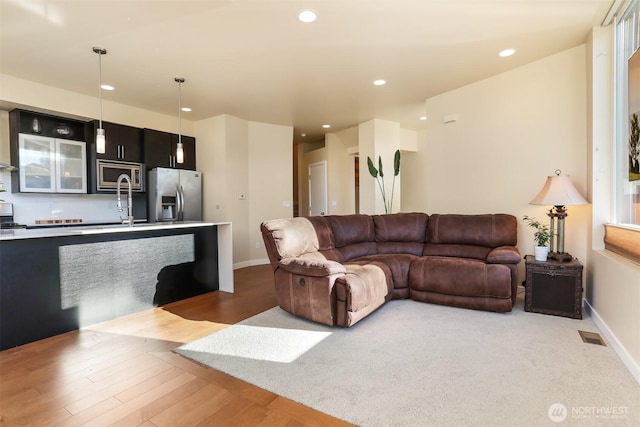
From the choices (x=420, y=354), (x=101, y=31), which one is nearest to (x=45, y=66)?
(x=101, y=31)

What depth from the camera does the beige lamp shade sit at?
286cm

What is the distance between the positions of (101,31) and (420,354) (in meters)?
3.70

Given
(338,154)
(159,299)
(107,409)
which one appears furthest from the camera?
(338,154)

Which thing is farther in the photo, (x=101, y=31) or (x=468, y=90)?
(x=468, y=90)

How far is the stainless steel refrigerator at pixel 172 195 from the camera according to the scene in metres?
4.72

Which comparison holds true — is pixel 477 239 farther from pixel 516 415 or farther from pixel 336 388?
pixel 336 388

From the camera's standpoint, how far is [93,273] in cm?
283

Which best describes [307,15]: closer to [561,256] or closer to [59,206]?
[561,256]

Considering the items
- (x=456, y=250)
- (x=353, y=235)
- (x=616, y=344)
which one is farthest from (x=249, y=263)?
(x=616, y=344)

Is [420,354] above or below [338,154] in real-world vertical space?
below

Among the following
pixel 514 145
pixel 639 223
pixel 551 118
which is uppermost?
pixel 551 118

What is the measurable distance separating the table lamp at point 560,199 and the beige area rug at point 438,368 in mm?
651

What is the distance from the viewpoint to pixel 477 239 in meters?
3.51

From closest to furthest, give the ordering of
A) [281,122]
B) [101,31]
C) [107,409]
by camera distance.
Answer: [107,409] → [101,31] → [281,122]
